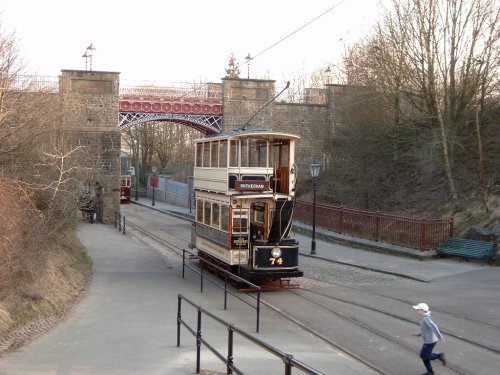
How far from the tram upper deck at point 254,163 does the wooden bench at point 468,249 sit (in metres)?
8.21

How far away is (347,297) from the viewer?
15.9 metres

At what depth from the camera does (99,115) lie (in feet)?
128

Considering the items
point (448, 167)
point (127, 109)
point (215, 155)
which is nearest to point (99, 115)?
point (127, 109)

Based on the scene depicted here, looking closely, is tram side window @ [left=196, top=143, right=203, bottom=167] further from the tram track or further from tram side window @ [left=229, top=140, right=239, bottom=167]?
the tram track

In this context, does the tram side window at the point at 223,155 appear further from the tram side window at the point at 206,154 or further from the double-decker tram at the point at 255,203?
the tram side window at the point at 206,154

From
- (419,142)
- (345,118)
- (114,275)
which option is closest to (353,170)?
(345,118)

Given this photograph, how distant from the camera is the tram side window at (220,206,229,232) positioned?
56.6 ft

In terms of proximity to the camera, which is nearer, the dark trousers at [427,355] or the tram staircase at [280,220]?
the dark trousers at [427,355]

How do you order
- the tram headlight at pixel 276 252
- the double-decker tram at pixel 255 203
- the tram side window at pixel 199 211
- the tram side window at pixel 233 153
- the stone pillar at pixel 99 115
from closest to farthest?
1. the tram headlight at pixel 276 252
2. the double-decker tram at pixel 255 203
3. the tram side window at pixel 233 153
4. the tram side window at pixel 199 211
5. the stone pillar at pixel 99 115

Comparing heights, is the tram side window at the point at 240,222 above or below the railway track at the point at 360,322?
above

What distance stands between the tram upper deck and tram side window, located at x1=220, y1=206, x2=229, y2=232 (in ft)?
1.73

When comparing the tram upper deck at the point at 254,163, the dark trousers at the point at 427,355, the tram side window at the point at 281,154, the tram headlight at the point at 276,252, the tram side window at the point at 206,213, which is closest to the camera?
the dark trousers at the point at 427,355

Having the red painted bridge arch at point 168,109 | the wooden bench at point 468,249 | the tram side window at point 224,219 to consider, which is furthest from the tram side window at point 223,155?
the red painted bridge arch at point 168,109

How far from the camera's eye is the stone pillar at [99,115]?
127 ft
